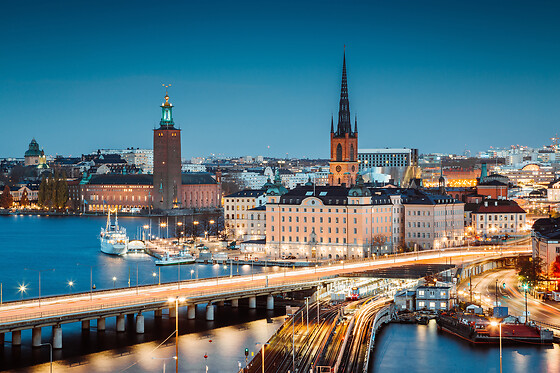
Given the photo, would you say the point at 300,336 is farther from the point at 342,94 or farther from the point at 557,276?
the point at 342,94

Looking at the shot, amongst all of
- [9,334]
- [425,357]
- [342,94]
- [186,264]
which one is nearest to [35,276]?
[186,264]

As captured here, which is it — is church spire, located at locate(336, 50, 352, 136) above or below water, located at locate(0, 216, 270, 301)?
above

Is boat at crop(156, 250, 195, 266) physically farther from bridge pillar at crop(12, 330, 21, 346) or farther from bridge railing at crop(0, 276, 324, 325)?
bridge pillar at crop(12, 330, 21, 346)

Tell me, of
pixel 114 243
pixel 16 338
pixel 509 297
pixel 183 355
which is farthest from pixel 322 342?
pixel 114 243

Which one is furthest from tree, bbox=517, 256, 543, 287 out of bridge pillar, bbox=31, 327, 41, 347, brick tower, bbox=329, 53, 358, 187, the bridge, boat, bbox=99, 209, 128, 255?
brick tower, bbox=329, 53, 358, 187

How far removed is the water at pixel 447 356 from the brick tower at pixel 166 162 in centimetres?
6353

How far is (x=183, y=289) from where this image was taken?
37.0m

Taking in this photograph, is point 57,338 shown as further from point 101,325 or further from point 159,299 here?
point 159,299

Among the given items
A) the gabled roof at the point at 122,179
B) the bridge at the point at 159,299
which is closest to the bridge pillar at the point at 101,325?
the bridge at the point at 159,299

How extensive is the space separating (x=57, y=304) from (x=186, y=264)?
63.2 feet

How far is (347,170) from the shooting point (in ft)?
223

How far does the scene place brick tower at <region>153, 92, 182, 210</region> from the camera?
9494 centimetres

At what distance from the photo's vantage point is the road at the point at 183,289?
31516mm

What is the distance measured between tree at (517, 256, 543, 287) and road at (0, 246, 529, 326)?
189 inches
